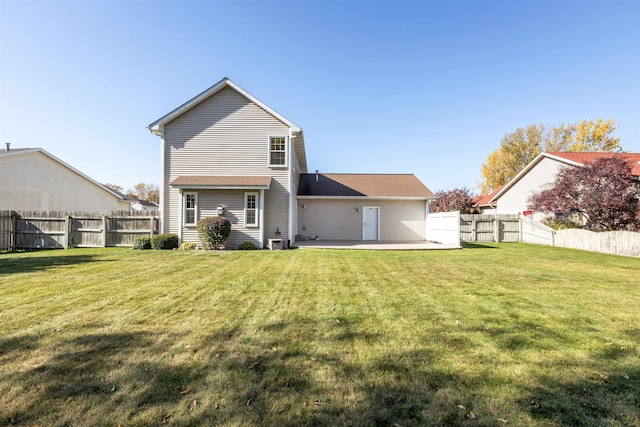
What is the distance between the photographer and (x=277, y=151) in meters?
13.2

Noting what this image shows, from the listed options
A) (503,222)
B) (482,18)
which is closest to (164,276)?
(482,18)

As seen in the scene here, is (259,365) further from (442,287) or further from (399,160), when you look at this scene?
(399,160)

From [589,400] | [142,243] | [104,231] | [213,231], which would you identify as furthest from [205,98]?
[589,400]

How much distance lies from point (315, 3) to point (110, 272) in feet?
43.2

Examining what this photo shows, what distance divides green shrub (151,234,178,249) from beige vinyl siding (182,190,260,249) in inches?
38.3

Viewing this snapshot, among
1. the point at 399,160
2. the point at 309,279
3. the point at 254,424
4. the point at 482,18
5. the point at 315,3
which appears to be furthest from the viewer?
the point at 399,160

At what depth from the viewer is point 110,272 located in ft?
22.2

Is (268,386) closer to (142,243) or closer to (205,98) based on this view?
(142,243)

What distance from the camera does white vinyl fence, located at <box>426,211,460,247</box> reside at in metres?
13.3

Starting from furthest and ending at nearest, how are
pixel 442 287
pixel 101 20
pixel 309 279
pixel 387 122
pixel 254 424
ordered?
pixel 387 122 → pixel 101 20 → pixel 309 279 → pixel 442 287 → pixel 254 424

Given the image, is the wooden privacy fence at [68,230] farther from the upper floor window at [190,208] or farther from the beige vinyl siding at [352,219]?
the beige vinyl siding at [352,219]

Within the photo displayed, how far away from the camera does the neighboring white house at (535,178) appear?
17.8 m

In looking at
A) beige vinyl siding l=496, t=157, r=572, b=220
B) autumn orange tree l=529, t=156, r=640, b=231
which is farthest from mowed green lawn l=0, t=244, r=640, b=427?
beige vinyl siding l=496, t=157, r=572, b=220

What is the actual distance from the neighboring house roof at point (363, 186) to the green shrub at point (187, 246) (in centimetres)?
671
